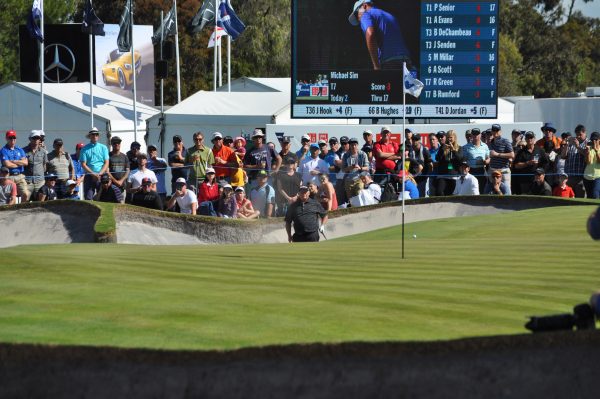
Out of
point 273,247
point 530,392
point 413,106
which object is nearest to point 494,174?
point 413,106

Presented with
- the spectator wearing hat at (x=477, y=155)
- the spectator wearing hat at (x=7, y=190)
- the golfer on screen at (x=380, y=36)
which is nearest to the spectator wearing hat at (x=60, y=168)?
the spectator wearing hat at (x=7, y=190)

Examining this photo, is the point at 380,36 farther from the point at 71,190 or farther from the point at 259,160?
the point at 71,190

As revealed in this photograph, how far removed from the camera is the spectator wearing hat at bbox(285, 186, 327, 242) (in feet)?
65.8

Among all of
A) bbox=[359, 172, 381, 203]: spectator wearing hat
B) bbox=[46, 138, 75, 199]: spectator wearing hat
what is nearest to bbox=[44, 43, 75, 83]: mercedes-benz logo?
bbox=[46, 138, 75, 199]: spectator wearing hat

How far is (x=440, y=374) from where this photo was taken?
20.6ft

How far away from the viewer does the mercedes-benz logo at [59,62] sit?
55.8 meters

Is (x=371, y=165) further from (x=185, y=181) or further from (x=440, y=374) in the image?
(x=440, y=374)

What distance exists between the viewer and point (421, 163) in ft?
83.3

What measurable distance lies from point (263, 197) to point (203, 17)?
767 inches

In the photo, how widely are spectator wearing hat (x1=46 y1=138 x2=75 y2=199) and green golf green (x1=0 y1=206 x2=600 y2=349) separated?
7517mm

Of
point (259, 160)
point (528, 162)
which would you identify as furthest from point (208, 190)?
point (528, 162)

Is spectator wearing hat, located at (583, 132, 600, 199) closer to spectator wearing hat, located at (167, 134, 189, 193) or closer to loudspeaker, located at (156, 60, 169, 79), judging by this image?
spectator wearing hat, located at (167, 134, 189, 193)

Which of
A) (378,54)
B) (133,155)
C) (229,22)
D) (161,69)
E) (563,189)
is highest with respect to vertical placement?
(229,22)

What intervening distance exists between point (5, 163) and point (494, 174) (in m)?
10.4
